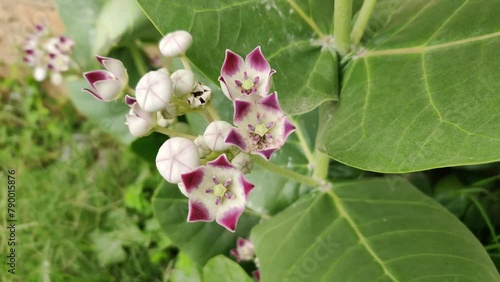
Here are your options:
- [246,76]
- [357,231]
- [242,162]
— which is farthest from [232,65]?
[357,231]

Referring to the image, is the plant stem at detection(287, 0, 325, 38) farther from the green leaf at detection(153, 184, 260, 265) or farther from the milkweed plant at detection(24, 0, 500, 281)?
the green leaf at detection(153, 184, 260, 265)

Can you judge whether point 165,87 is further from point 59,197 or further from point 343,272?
point 59,197

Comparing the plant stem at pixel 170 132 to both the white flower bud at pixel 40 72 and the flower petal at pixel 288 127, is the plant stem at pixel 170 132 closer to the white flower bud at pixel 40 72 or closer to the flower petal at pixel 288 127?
the flower petal at pixel 288 127

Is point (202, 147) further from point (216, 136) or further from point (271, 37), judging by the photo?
point (271, 37)

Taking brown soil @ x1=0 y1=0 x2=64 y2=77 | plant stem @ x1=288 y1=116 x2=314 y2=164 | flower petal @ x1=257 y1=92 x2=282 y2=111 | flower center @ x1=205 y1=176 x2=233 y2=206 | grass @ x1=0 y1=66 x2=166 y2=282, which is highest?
flower petal @ x1=257 y1=92 x2=282 y2=111

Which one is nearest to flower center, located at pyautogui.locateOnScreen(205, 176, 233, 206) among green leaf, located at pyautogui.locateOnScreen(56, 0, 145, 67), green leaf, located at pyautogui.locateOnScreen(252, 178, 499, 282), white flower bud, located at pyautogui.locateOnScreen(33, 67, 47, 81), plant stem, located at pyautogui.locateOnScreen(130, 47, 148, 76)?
green leaf, located at pyautogui.locateOnScreen(252, 178, 499, 282)

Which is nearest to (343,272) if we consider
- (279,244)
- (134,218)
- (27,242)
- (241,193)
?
(279,244)
